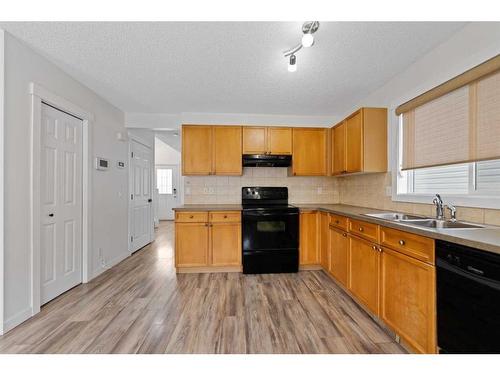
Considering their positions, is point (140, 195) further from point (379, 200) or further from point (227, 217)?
point (379, 200)

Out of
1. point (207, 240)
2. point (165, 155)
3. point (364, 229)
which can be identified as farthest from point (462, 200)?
point (165, 155)

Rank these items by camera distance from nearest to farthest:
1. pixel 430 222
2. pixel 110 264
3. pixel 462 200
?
pixel 462 200 < pixel 430 222 < pixel 110 264

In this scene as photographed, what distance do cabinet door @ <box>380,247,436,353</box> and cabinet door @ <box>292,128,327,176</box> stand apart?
6.34ft

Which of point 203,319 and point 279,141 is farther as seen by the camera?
point 279,141

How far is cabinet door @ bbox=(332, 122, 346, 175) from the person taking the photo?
309 centimetres

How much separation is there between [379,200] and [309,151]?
125 centimetres

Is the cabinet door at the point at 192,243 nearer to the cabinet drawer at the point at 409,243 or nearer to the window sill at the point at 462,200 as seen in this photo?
the cabinet drawer at the point at 409,243

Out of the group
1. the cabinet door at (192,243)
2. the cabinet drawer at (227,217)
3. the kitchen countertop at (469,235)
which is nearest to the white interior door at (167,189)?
the cabinet door at (192,243)

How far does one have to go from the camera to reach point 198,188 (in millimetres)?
3723

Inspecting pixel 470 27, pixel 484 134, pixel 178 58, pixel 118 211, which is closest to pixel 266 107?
pixel 178 58

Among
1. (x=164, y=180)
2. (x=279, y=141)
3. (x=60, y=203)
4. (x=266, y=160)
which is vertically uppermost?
(x=279, y=141)

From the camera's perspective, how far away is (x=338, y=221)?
106 inches

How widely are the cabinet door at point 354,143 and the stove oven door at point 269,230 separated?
0.95 m

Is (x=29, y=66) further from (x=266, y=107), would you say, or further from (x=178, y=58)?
(x=266, y=107)
